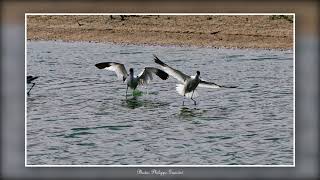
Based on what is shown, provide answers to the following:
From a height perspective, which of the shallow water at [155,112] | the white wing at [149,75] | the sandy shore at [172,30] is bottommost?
the shallow water at [155,112]

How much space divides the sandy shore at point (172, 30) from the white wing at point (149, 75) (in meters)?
0.21

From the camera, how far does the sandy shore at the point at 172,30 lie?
12.3 m

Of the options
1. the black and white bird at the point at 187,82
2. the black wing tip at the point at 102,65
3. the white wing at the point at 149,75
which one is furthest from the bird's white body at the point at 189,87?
the black wing tip at the point at 102,65

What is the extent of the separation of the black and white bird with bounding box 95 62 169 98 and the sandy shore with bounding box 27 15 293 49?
0.20 metres

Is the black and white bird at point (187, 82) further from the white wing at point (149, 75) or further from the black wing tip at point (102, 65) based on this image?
the black wing tip at point (102, 65)

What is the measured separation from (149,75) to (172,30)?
340 millimetres

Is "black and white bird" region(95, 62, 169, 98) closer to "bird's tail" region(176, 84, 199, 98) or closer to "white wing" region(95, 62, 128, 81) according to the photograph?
"white wing" region(95, 62, 128, 81)

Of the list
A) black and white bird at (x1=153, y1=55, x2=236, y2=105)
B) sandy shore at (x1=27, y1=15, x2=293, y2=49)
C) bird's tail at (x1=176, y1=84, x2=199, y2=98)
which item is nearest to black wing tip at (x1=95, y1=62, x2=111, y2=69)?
sandy shore at (x1=27, y1=15, x2=293, y2=49)

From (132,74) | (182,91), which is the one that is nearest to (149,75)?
(132,74)

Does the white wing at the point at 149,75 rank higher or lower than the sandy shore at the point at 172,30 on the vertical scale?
lower

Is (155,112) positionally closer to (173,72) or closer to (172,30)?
(173,72)

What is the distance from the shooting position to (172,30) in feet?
40.6

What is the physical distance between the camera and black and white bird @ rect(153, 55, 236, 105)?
1233 centimetres
